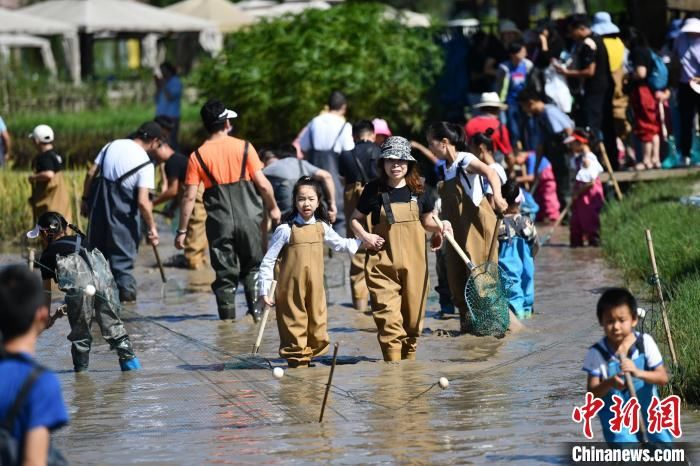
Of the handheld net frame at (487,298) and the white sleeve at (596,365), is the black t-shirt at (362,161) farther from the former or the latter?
the white sleeve at (596,365)

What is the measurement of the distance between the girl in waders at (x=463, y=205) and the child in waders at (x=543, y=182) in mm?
6166

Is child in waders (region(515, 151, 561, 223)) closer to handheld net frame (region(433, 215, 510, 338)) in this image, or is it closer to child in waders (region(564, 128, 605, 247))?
child in waders (region(564, 128, 605, 247))

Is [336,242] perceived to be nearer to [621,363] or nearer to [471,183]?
[471,183]

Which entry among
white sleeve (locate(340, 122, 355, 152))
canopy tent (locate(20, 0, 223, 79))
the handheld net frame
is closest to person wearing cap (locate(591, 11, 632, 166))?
white sleeve (locate(340, 122, 355, 152))

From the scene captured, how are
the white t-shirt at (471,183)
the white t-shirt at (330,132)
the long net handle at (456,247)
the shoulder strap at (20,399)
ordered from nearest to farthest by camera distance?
1. the shoulder strap at (20,399)
2. the long net handle at (456,247)
3. the white t-shirt at (471,183)
4. the white t-shirt at (330,132)

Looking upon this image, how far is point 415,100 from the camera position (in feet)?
72.2

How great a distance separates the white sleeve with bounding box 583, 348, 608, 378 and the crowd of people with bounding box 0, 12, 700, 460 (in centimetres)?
1

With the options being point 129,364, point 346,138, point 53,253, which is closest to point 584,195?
point 346,138

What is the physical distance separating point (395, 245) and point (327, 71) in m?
11.2

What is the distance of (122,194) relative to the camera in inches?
546

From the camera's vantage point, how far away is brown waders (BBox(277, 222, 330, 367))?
425 inches

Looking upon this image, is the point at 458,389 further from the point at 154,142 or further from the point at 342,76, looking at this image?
the point at 342,76

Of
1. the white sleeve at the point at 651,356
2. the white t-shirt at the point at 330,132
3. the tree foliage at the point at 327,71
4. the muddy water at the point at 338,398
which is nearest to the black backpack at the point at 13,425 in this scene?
the muddy water at the point at 338,398

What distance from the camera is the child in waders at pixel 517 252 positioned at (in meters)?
12.7
